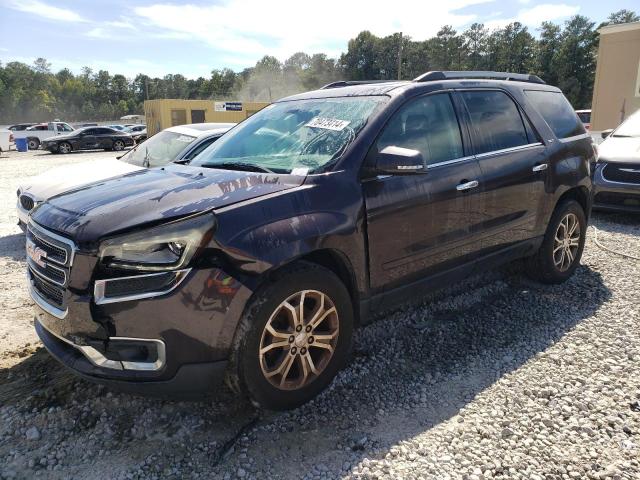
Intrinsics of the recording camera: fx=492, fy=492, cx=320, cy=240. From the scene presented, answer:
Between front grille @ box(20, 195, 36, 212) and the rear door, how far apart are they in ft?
16.1

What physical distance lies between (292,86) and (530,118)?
102090 mm

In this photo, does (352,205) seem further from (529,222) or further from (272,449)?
(529,222)

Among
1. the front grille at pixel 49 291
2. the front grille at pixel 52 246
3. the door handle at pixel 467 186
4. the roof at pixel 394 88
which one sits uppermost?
the roof at pixel 394 88

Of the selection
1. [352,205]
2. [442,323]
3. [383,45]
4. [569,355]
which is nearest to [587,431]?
[569,355]

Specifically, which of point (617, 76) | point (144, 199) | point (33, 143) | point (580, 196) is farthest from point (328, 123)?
point (33, 143)

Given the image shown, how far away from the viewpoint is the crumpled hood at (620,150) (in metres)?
7.25

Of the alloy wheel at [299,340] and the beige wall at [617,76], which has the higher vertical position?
the beige wall at [617,76]

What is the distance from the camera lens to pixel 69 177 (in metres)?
6.16

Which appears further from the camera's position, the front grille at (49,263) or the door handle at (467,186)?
the door handle at (467,186)

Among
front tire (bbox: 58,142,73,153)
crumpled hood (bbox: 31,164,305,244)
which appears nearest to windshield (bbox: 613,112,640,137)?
crumpled hood (bbox: 31,164,305,244)

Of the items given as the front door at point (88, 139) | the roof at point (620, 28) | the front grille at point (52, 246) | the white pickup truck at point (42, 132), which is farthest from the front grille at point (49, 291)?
the white pickup truck at point (42, 132)

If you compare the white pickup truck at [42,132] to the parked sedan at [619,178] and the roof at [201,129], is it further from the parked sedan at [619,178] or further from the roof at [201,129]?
the parked sedan at [619,178]

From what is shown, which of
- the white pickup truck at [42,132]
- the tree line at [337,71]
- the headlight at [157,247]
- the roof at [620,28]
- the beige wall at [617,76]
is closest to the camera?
the headlight at [157,247]

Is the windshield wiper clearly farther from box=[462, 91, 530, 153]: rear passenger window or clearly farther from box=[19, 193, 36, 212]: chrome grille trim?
box=[19, 193, 36, 212]: chrome grille trim
